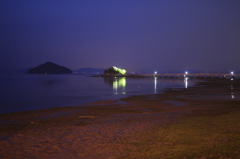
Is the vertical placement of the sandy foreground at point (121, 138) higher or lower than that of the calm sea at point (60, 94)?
lower

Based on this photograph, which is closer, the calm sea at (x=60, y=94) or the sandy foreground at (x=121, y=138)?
the sandy foreground at (x=121, y=138)

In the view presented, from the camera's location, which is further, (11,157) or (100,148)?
(100,148)

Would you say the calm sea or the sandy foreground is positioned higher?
the calm sea

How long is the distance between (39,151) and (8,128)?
373cm

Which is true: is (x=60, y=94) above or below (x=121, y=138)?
above

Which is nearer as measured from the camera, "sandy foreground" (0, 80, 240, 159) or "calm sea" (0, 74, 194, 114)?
"sandy foreground" (0, 80, 240, 159)

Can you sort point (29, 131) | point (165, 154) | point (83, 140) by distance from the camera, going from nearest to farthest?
point (165, 154) < point (83, 140) < point (29, 131)

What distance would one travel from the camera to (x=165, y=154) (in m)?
6.36

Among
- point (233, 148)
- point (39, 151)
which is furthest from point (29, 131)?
point (233, 148)

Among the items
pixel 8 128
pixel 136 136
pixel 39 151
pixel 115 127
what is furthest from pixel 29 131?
pixel 136 136

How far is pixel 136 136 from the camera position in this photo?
27.0ft

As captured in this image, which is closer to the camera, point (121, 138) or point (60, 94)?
point (121, 138)

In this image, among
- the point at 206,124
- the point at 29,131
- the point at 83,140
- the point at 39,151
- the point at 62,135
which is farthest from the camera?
the point at 206,124

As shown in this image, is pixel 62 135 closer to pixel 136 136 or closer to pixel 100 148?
pixel 100 148
